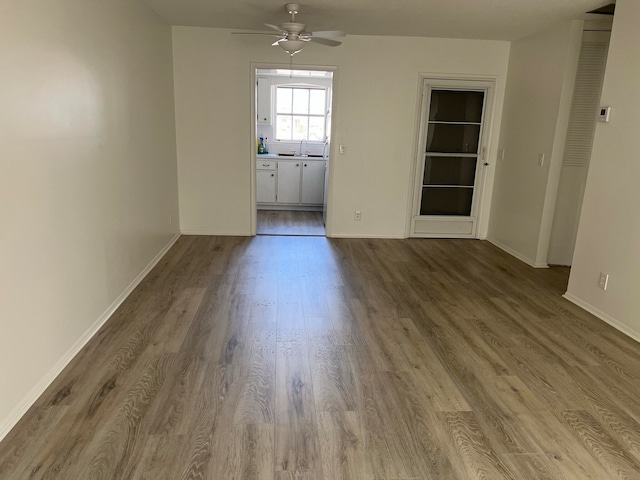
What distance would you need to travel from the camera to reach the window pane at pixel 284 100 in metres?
8.10

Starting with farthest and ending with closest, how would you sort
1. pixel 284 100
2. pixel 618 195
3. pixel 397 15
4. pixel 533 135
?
pixel 284 100
pixel 533 135
pixel 397 15
pixel 618 195

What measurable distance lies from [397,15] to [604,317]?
328cm

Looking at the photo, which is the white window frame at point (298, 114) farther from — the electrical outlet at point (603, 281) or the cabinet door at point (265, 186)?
the electrical outlet at point (603, 281)

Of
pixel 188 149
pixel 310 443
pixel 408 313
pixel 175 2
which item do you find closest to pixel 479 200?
pixel 408 313

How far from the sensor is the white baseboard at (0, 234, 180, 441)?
205cm

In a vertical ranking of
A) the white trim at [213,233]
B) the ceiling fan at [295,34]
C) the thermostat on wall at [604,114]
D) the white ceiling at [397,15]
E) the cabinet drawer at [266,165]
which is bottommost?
the white trim at [213,233]

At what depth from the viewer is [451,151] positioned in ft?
19.2

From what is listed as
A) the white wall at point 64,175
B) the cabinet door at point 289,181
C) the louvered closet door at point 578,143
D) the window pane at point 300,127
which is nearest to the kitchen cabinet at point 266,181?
the cabinet door at point 289,181

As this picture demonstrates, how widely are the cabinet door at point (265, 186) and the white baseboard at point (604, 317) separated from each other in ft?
16.0

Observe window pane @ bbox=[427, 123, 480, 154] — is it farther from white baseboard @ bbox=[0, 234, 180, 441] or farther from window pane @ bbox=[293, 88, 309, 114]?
white baseboard @ bbox=[0, 234, 180, 441]


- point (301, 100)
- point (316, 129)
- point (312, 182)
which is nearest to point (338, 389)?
point (312, 182)

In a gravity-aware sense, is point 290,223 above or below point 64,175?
below

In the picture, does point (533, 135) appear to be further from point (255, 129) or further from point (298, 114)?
point (298, 114)

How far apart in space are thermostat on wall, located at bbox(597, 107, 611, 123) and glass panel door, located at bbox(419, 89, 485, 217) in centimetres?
225
